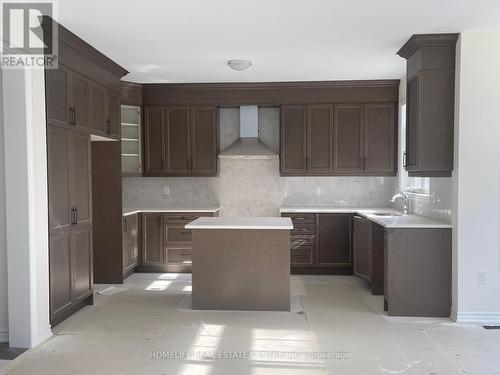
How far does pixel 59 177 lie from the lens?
11.3ft

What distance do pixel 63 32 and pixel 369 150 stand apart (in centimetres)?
399

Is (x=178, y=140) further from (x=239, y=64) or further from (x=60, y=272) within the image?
(x=60, y=272)

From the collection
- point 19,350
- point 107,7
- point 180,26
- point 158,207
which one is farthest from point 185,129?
point 19,350

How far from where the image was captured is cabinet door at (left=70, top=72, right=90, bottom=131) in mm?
3699

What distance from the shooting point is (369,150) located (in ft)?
18.1

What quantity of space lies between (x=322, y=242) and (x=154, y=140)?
2771 millimetres

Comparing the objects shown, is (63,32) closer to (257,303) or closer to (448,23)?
(257,303)

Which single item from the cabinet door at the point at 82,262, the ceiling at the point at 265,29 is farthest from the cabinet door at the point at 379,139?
the cabinet door at the point at 82,262

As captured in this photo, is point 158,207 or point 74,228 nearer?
point 74,228

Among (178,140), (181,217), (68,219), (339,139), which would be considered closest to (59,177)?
(68,219)

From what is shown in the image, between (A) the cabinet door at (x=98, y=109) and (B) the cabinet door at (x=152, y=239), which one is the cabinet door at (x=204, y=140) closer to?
(B) the cabinet door at (x=152, y=239)

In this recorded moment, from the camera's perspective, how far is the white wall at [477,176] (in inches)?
138

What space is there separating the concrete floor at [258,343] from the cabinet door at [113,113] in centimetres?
196

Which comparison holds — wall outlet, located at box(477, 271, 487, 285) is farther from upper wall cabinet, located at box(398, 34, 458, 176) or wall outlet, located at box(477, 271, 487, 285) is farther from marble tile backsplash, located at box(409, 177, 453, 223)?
upper wall cabinet, located at box(398, 34, 458, 176)
